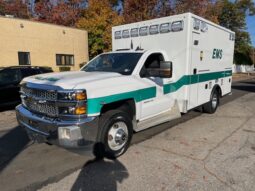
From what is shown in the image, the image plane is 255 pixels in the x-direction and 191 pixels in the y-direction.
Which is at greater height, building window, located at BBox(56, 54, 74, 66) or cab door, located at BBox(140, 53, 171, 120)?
building window, located at BBox(56, 54, 74, 66)

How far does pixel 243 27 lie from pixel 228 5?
480 centimetres

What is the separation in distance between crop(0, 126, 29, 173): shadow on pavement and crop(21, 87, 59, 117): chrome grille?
1.02 meters

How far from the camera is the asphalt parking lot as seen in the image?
3506mm

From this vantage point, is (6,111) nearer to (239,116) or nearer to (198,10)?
(239,116)

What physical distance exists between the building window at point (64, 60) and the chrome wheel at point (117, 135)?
1813cm

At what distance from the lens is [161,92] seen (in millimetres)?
5461

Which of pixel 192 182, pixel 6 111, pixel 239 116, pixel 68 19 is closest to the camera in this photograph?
→ pixel 192 182

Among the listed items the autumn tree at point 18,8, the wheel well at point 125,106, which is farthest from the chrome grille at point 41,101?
the autumn tree at point 18,8

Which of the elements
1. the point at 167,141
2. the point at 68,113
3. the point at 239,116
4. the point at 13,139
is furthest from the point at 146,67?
the point at 239,116

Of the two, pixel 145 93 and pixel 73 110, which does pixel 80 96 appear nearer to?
pixel 73 110

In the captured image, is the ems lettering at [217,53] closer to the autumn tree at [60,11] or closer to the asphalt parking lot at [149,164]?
the asphalt parking lot at [149,164]

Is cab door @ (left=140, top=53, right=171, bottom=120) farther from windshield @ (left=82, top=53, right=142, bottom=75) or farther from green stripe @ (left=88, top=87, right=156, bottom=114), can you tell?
windshield @ (left=82, top=53, right=142, bottom=75)

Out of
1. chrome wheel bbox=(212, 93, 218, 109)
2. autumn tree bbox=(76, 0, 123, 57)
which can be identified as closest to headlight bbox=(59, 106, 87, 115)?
chrome wheel bbox=(212, 93, 218, 109)

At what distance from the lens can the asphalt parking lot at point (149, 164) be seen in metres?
3.51
